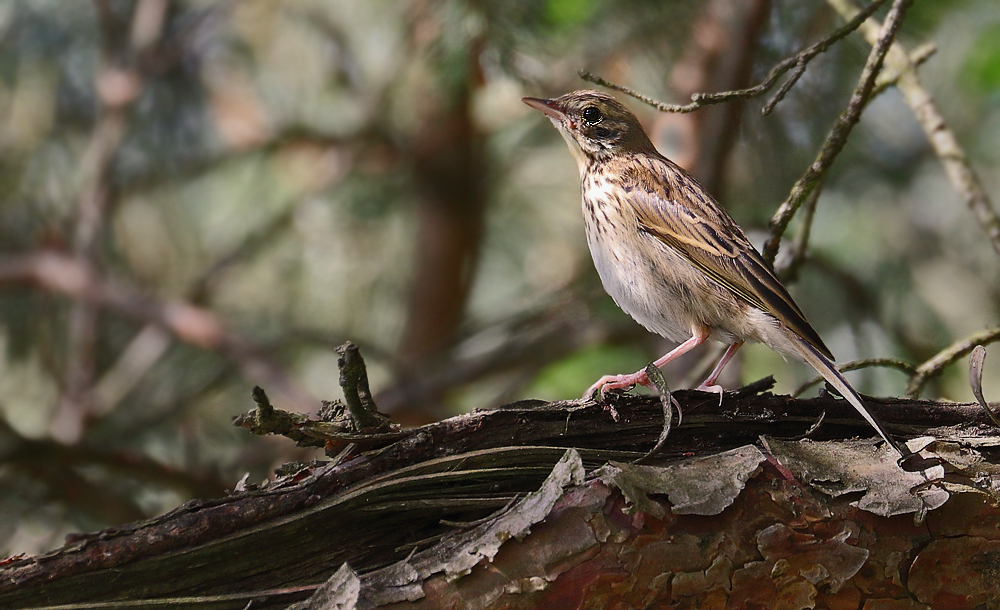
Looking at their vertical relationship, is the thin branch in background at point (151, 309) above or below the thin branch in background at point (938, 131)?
above

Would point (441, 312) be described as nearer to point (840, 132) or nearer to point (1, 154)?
point (1, 154)

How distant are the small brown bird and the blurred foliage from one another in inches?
44.5

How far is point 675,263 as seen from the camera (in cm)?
324

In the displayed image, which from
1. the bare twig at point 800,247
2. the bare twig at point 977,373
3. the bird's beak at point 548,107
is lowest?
the bare twig at point 977,373

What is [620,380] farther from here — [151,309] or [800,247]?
[151,309]

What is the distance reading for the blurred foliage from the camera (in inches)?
188

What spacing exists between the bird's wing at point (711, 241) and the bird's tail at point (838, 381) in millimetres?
38

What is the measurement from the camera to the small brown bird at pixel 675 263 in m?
2.95

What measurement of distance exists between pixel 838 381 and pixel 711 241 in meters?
0.87

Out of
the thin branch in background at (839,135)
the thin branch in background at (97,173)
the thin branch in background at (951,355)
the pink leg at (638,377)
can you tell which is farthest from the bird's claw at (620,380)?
the thin branch in background at (97,173)

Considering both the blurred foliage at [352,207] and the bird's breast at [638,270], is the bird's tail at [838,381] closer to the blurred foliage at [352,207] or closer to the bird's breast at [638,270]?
the bird's breast at [638,270]

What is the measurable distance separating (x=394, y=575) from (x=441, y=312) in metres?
5.51

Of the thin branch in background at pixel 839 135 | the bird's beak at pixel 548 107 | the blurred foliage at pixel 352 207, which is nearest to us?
the thin branch in background at pixel 839 135

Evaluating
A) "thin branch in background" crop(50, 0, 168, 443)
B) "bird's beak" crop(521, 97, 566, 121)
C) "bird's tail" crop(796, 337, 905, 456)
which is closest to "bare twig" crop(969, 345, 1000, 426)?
"bird's tail" crop(796, 337, 905, 456)
